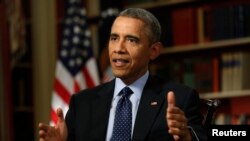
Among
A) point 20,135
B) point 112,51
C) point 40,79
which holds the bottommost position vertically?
point 20,135

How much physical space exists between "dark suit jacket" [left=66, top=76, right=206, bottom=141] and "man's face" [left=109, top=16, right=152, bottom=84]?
0.11m

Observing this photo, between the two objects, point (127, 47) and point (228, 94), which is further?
point (228, 94)

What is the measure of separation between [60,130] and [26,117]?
9.53 feet

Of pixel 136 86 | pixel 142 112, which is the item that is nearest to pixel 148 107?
pixel 142 112

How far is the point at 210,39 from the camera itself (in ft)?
13.8

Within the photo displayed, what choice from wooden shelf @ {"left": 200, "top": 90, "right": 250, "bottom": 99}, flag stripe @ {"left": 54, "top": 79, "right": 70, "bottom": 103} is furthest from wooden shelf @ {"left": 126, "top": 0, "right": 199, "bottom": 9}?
flag stripe @ {"left": 54, "top": 79, "right": 70, "bottom": 103}

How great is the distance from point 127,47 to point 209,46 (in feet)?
6.86

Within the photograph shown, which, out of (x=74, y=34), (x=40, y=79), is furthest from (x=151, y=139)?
(x=40, y=79)

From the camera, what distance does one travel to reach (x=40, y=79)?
4.68 m

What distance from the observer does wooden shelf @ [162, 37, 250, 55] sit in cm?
404

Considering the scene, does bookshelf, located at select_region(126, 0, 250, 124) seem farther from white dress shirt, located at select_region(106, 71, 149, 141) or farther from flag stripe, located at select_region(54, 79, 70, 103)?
white dress shirt, located at select_region(106, 71, 149, 141)

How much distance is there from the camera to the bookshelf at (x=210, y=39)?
159 inches

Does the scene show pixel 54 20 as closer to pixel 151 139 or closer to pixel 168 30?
pixel 168 30

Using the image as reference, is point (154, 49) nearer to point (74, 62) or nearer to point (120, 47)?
point (120, 47)
